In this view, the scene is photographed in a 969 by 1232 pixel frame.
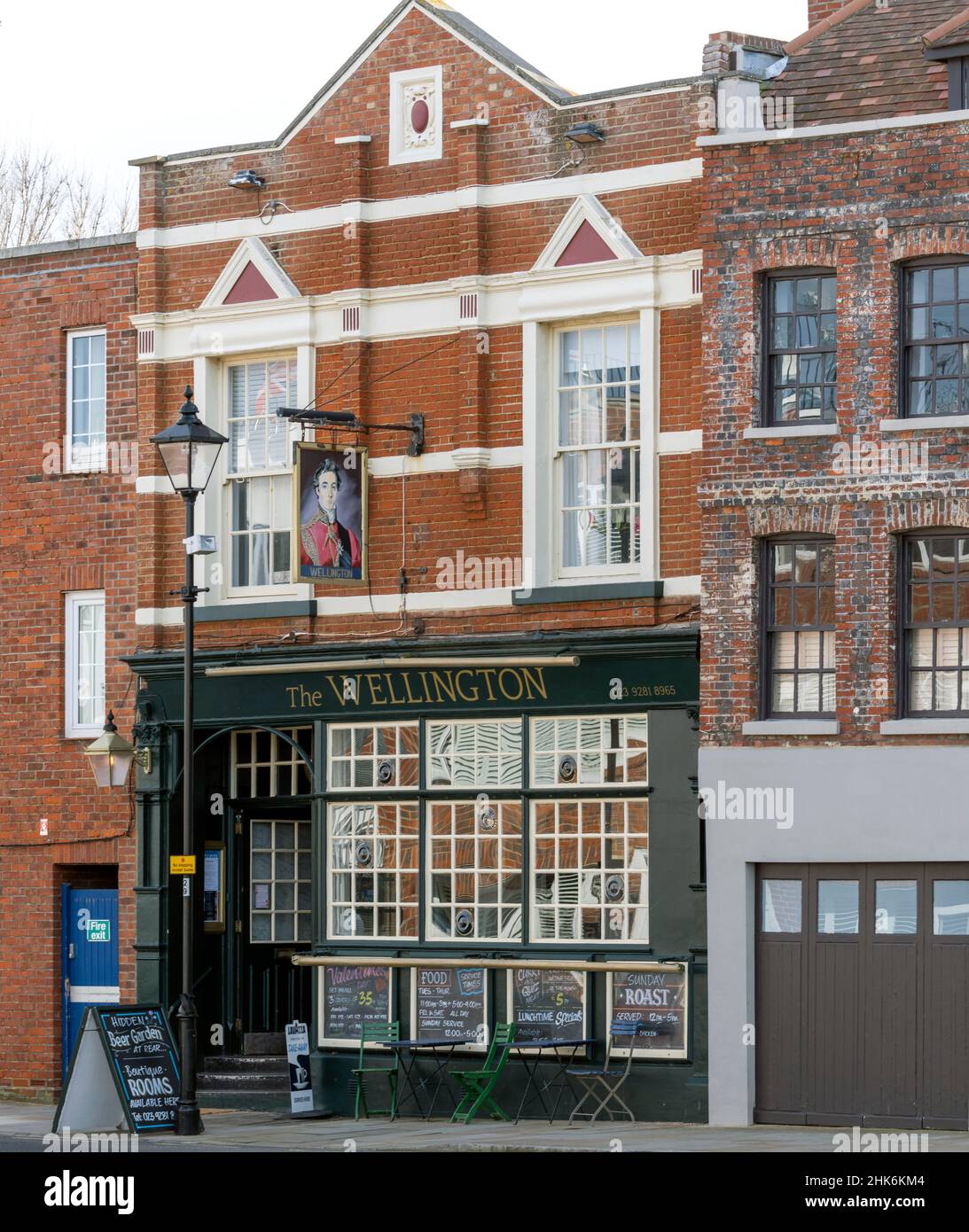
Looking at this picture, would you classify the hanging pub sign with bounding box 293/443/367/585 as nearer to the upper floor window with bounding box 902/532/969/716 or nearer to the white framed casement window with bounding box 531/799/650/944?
the white framed casement window with bounding box 531/799/650/944

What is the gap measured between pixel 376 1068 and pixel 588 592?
16.9ft

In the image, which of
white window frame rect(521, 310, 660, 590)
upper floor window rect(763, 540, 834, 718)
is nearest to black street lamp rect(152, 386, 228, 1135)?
white window frame rect(521, 310, 660, 590)

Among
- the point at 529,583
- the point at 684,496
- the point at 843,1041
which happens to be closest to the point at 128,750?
the point at 529,583

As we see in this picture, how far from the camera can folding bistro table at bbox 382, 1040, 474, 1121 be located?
74.2 ft

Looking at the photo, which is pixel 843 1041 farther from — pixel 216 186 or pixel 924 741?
pixel 216 186

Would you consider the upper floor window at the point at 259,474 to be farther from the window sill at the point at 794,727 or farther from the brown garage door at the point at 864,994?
the brown garage door at the point at 864,994

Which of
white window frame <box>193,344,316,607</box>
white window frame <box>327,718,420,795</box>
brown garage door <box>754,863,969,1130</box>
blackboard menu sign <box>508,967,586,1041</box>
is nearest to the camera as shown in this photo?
brown garage door <box>754,863,969,1130</box>

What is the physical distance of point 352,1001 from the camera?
76.9 ft

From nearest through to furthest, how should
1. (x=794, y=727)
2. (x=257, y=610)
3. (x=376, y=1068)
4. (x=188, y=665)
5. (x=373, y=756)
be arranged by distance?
(x=794, y=727) → (x=188, y=665) → (x=376, y=1068) → (x=373, y=756) → (x=257, y=610)

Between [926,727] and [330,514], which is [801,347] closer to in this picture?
[926,727]

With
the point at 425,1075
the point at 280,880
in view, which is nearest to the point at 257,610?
the point at 280,880

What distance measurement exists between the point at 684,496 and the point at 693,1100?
5.54 meters

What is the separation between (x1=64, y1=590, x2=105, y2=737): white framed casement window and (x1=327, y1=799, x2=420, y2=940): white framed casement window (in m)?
3.33

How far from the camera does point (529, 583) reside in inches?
892
